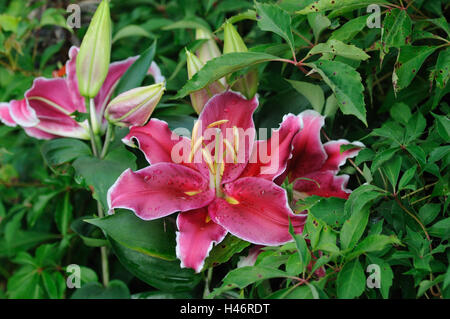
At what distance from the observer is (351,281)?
1.67 ft

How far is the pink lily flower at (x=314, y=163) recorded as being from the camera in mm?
680

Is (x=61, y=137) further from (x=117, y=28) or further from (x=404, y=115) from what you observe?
(x=404, y=115)

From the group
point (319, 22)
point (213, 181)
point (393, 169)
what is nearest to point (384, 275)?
point (393, 169)

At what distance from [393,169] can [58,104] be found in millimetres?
485

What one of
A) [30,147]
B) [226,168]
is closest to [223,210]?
[226,168]

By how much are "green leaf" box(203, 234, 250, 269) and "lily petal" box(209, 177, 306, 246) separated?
3 cm

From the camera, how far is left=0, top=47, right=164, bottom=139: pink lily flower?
30.6 inches

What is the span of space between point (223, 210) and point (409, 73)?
0.27 metres

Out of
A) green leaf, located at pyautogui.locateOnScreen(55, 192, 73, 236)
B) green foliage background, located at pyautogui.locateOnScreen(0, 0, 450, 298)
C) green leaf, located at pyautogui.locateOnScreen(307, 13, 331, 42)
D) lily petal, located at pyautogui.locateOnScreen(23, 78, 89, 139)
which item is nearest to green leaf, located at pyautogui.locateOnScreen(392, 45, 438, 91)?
green foliage background, located at pyautogui.locateOnScreen(0, 0, 450, 298)

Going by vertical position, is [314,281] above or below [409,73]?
below

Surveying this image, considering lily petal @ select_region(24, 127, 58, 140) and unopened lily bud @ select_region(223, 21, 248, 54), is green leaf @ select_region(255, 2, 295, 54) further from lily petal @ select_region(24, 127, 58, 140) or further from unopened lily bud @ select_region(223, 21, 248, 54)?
lily petal @ select_region(24, 127, 58, 140)

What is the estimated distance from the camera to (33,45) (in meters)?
1.18

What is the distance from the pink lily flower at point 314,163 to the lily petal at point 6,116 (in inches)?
15.9

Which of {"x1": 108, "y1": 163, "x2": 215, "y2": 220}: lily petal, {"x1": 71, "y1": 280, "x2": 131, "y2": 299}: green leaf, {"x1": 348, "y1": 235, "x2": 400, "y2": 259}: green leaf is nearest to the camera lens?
{"x1": 348, "y1": 235, "x2": 400, "y2": 259}: green leaf
